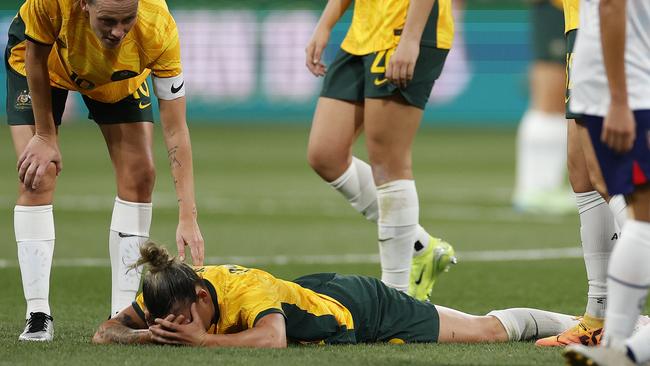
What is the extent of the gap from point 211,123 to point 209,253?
12.7 m

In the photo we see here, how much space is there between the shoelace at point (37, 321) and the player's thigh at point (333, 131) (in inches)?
62.9

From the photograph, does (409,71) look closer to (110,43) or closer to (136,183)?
(136,183)

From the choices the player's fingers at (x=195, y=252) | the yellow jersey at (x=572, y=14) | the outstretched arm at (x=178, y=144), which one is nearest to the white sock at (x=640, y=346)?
the yellow jersey at (x=572, y=14)

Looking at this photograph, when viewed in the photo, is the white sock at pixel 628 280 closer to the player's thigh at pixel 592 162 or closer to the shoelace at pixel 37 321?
the player's thigh at pixel 592 162

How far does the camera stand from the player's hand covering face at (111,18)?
478cm

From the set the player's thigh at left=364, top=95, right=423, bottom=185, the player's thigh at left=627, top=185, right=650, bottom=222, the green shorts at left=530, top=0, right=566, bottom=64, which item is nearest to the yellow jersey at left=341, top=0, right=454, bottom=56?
the player's thigh at left=364, top=95, right=423, bottom=185

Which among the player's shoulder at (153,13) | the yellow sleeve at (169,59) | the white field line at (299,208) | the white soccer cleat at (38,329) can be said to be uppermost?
the player's shoulder at (153,13)

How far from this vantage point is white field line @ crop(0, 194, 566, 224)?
10789 millimetres

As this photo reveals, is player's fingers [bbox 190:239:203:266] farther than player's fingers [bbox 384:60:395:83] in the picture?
No

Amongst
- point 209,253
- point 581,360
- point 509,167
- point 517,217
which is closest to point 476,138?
point 509,167

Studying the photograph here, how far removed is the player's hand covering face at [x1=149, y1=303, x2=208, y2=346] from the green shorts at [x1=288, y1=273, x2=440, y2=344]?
0.59 metres

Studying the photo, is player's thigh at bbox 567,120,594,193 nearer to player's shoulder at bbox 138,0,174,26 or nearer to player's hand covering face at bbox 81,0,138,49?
player's shoulder at bbox 138,0,174,26


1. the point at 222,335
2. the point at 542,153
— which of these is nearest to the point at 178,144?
the point at 222,335

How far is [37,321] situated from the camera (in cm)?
521
